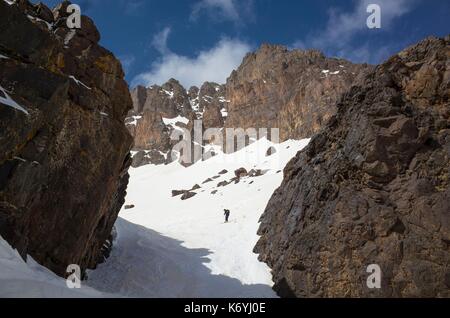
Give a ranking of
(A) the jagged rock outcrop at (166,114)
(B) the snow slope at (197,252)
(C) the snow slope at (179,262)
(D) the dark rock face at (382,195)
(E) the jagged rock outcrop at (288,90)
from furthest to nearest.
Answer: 1. (A) the jagged rock outcrop at (166,114)
2. (E) the jagged rock outcrop at (288,90)
3. (B) the snow slope at (197,252)
4. (D) the dark rock face at (382,195)
5. (C) the snow slope at (179,262)

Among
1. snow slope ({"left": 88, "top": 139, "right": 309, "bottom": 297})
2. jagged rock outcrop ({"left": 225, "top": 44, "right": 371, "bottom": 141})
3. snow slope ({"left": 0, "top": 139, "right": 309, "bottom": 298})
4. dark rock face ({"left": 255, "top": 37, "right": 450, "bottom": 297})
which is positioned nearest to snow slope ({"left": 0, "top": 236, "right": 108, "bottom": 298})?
snow slope ({"left": 0, "top": 139, "right": 309, "bottom": 298})

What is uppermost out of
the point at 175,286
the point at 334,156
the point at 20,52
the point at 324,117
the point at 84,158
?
the point at 324,117

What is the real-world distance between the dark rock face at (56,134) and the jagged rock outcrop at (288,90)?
68092 mm

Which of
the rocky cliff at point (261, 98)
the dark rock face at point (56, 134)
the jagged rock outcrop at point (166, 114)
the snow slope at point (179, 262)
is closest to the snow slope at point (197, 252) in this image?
the snow slope at point (179, 262)

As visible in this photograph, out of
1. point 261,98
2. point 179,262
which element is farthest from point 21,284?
point 261,98

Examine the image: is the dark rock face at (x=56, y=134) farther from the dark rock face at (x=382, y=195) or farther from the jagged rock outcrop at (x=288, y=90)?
the jagged rock outcrop at (x=288, y=90)

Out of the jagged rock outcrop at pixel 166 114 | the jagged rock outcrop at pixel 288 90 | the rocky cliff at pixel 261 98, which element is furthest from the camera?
the jagged rock outcrop at pixel 166 114

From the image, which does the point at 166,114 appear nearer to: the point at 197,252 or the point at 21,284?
the point at 197,252

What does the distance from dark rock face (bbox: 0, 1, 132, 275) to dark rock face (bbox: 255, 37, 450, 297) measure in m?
10.4

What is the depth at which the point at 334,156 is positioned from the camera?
21.3 metres

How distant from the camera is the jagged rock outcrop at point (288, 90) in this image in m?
89.1

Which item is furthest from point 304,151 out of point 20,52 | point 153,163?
point 153,163
